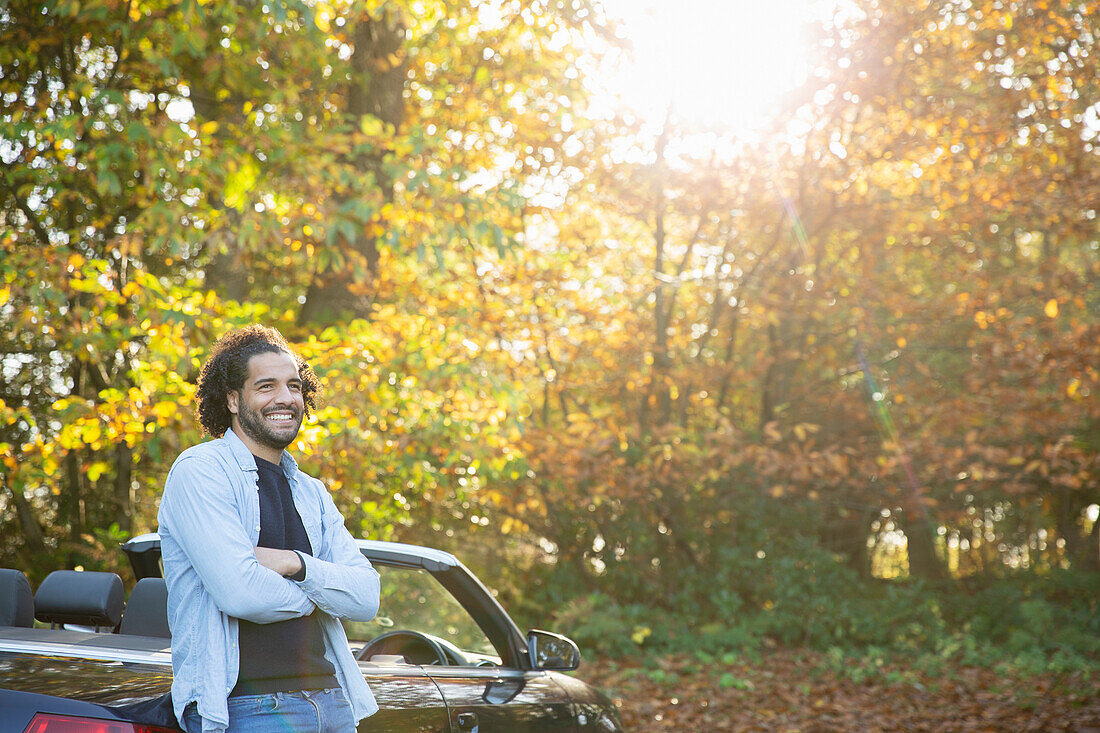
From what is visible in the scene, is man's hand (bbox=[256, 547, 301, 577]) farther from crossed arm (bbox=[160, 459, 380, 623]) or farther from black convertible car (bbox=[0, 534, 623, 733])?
black convertible car (bbox=[0, 534, 623, 733])

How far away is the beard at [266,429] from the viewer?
2.72 metres

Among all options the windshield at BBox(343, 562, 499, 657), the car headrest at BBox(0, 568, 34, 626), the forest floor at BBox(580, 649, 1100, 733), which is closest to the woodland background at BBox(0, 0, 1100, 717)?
the forest floor at BBox(580, 649, 1100, 733)

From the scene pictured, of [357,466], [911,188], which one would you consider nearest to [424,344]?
[357,466]

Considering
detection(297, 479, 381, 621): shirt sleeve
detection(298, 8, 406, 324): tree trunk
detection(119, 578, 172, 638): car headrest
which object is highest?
detection(298, 8, 406, 324): tree trunk

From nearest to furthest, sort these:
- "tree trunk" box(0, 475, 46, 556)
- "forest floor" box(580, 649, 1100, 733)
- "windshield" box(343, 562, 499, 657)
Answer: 1. "windshield" box(343, 562, 499, 657)
2. "forest floor" box(580, 649, 1100, 733)
3. "tree trunk" box(0, 475, 46, 556)

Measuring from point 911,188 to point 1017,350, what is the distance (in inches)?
95.6

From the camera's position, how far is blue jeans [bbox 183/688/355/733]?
7.90ft

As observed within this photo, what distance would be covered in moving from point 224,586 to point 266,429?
52cm

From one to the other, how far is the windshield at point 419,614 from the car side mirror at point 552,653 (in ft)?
0.54

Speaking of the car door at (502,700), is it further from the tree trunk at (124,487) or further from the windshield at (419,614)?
the tree trunk at (124,487)

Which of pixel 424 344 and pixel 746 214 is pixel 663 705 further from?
pixel 746 214

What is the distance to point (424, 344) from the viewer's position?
7.80 m

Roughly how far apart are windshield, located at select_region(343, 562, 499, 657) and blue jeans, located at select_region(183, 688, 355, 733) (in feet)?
4.18

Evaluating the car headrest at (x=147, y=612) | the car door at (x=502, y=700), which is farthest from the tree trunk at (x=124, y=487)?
the car headrest at (x=147, y=612)
